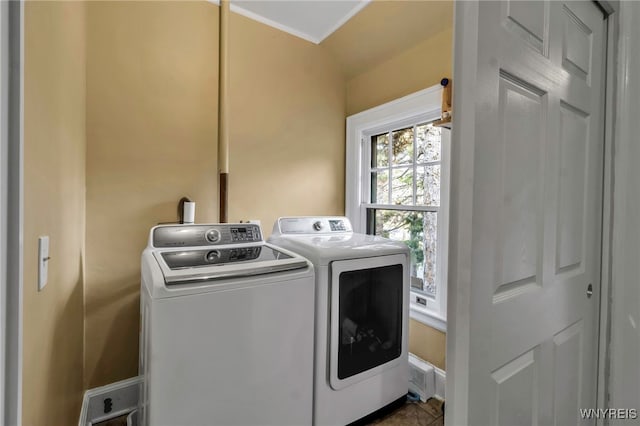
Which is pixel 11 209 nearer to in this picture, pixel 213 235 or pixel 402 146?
pixel 213 235

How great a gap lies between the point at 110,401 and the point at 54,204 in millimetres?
1402

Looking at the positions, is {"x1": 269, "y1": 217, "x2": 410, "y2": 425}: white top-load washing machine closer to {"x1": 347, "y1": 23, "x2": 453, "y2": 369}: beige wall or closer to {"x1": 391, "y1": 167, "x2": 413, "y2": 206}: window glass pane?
{"x1": 347, "y1": 23, "x2": 453, "y2": 369}: beige wall

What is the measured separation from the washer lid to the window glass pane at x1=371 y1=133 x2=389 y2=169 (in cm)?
136

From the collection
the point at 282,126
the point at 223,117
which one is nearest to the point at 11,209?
the point at 223,117

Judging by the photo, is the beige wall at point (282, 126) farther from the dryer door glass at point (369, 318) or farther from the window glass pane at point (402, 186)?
the dryer door glass at point (369, 318)

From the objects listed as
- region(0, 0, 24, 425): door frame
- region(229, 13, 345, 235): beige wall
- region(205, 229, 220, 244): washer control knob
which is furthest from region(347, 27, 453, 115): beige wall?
region(0, 0, 24, 425): door frame

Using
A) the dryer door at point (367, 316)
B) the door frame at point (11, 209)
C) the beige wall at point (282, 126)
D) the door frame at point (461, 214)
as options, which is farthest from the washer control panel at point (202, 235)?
the door frame at point (461, 214)

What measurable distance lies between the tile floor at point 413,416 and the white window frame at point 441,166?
47 centimetres

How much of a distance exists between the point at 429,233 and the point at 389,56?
1.40 m

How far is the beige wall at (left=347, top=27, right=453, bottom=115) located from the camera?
1.92 meters

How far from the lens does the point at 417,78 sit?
2.09 metres

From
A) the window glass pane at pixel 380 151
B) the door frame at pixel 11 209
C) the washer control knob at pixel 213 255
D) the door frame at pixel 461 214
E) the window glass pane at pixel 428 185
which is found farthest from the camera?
the window glass pane at pixel 380 151

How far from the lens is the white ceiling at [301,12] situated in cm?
205

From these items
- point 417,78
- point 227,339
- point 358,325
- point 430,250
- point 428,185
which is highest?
point 417,78
